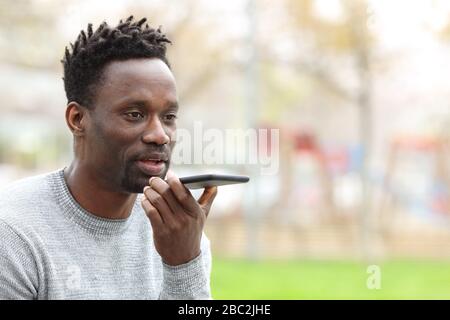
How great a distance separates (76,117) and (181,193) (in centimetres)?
54

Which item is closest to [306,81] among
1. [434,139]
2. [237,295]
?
[434,139]

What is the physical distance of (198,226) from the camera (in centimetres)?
226

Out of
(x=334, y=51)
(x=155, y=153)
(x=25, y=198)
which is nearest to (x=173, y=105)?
(x=155, y=153)

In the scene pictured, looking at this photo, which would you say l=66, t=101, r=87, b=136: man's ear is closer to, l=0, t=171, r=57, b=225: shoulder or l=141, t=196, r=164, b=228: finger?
l=0, t=171, r=57, b=225: shoulder

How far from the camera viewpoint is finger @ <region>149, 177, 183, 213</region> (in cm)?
222

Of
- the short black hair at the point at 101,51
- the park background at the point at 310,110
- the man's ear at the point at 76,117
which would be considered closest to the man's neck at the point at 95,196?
the man's ear at the point at 76,117

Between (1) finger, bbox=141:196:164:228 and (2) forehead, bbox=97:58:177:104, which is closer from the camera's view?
(1) finger, bbox=141:196:164:228

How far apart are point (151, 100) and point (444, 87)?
1266cm

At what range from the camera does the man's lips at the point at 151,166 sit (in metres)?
2.42

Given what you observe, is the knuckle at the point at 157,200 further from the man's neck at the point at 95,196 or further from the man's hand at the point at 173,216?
the man's neck at the point at 95,196

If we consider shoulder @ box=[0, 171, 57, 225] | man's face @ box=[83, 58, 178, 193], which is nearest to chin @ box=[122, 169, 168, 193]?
man's face @ box=[83, 58, 178, 193]

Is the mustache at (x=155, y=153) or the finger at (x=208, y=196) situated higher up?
the mustache at (x=155, y=153)

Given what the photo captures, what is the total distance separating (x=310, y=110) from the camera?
16344 mm

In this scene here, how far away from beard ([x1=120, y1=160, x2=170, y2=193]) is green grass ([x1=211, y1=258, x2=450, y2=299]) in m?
6.36
